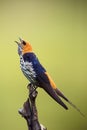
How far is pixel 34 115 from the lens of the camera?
5.09 feet

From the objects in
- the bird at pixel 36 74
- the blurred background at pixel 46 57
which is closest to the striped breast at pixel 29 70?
the bird at pixel 36 74

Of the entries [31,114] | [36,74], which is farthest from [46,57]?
[31,114]

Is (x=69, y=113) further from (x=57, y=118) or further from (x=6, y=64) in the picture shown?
(x=6, y=64)

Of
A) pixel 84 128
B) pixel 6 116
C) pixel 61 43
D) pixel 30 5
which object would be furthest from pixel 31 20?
pixel 84 128

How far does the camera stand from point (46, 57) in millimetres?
2002

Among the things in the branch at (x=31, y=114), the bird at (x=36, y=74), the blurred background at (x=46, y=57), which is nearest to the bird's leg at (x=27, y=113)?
the branch at (x=31, y=114)

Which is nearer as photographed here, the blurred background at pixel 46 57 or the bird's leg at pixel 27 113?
the bird's leg at pixel 27 113

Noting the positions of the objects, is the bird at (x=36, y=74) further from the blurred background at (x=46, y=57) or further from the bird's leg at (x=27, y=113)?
the blurred background at (x=46, y=57)

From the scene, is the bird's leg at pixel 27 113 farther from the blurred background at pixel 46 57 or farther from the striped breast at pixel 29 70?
the blurred background at pixel 46 57

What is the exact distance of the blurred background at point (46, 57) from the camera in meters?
1.99

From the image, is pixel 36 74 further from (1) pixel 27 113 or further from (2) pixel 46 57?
(2) pixel 46 57

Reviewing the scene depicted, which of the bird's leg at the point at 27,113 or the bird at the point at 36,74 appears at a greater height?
the bird at the point at 36,74

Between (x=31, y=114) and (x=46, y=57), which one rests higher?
(x=46, y=57)

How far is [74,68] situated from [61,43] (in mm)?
184
